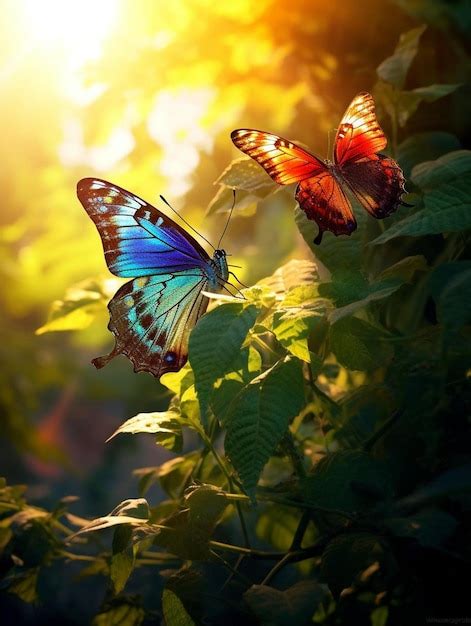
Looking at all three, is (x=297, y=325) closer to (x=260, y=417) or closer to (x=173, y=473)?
(x=260, y=417)

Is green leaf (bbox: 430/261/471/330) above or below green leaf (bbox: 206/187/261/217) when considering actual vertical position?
below

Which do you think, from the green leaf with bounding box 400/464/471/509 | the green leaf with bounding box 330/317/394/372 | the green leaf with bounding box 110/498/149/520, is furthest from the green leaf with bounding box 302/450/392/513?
the green leaf with bounding box 110/498/149/520

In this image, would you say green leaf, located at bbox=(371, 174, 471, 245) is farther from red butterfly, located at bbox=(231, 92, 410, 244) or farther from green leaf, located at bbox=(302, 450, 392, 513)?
green leaf, located at bbox=(302, 450, 392, 513)

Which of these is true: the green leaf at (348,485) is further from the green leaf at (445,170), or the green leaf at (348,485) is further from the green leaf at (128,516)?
the green leaf at (445,170)

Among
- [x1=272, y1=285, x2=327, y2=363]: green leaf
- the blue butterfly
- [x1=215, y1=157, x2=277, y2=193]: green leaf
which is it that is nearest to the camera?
[x1=272, y1=285, x2=327, y2=363]: green leaf

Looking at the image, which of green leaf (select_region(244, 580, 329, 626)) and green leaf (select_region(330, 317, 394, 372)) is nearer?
green leaf (select_region(244, 580, 329, 626))

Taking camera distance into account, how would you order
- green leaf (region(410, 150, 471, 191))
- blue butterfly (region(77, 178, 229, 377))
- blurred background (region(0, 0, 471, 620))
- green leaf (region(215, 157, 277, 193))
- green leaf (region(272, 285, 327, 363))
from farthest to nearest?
blurred background (region(0, 0, 471, 620))
blue butterfly (region(77, 178, 229, 377))
green leaf (region(215, 157, 277, 193))
green leaf (region(410, 150, 471, 191))
green leaf (region(272, 285, 327, 363))

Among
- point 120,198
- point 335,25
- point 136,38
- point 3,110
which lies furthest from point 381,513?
point 3,110

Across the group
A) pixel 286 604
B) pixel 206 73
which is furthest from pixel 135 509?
pixel 206 73

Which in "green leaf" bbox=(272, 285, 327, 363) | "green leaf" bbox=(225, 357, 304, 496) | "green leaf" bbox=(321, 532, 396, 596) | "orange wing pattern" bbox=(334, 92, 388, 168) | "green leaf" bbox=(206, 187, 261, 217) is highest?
"green leaf" bbox=(206, 187, 261, 217)
